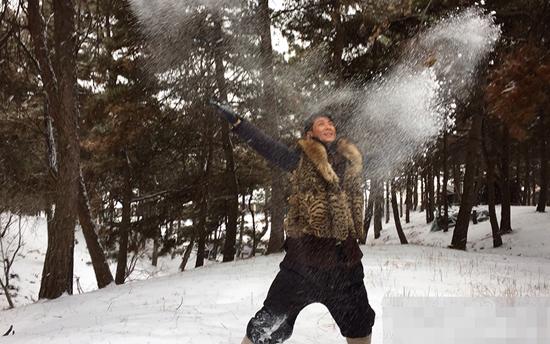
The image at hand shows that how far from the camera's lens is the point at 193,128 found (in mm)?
15211

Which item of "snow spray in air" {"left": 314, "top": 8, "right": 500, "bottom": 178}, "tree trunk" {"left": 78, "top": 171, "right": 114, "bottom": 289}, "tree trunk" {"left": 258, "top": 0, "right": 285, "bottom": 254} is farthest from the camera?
"snow spray in air" {"left": 314, "top": 8, "right": 500, "bottom": 178}

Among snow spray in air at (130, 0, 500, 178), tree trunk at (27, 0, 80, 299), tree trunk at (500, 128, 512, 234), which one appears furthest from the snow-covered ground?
tree trunk at (500, 128, 512, 234)

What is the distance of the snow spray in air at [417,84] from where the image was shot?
12.5 metres

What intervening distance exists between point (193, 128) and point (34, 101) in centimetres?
523

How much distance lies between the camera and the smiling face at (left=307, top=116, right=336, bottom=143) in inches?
127

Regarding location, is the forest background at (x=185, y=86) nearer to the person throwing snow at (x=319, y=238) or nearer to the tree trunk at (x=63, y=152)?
the tree trunk at (x=63, y=152)

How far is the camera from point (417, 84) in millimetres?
16578

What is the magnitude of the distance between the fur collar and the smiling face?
1.9 inches

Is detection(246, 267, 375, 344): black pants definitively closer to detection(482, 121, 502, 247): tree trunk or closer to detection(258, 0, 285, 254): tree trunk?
detection(258, 0, 285, 254): tree trunk

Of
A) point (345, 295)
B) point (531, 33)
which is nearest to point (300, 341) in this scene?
point (345, 295)

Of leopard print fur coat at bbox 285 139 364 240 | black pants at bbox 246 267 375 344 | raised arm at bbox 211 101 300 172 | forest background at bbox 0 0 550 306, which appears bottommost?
black pants at bbox 246 267 375 344

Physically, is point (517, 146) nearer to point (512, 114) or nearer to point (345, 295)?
point (512, 114)

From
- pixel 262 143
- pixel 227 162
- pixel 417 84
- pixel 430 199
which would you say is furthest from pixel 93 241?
pixel 430 199

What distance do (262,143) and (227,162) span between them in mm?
12659
